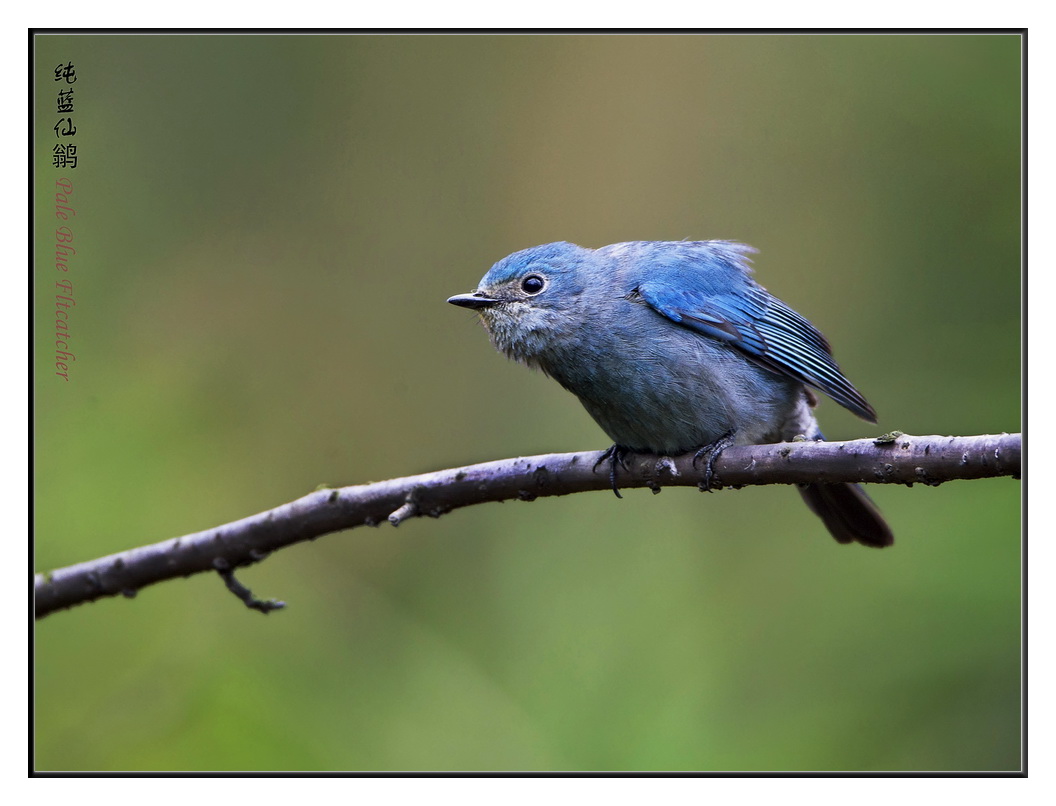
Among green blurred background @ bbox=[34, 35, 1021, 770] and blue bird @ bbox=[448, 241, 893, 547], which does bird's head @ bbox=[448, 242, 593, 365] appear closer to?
blue bird @ bbox=[448, 241, 893, 547]

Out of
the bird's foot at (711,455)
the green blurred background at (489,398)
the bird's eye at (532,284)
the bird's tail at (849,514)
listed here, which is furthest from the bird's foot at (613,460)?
the green blurred background at (489,398)

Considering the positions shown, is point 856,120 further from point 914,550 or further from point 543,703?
point 543,703

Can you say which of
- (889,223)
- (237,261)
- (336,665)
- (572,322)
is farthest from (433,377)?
(889,223)

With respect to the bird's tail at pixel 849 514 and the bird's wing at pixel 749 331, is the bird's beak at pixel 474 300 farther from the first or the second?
the bird's tail at pixel 849 514

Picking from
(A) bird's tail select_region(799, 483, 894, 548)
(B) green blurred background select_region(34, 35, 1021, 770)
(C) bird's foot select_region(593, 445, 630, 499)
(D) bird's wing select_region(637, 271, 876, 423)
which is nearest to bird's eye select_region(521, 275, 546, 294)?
(D) bird's wing select_region(637, 271, 876, 423)

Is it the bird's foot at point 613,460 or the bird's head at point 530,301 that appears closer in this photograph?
the bird's foot at point 613,460

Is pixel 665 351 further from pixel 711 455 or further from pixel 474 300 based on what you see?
pixel 474 300

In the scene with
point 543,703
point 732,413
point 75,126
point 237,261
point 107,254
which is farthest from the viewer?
point 237,261
